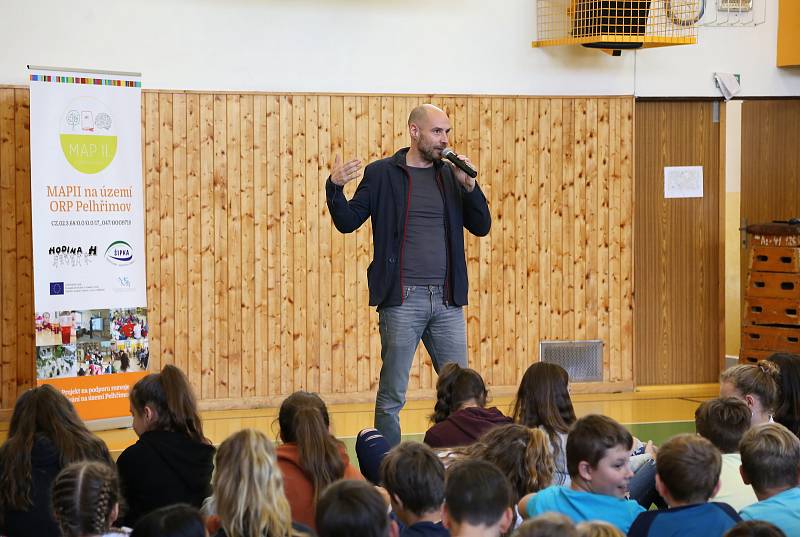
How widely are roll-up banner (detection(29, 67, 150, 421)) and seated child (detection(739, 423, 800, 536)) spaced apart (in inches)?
207

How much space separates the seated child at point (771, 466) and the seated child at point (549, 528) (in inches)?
41.7

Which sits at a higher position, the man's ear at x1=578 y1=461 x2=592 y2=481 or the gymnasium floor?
the man's ear at x1=578 y1=461 x2=592 y2=481

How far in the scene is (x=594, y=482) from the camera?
329 centimetres

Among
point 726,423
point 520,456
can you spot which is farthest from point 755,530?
point 726,423

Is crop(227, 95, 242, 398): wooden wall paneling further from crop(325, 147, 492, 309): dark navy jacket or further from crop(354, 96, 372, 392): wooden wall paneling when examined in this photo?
crop(325, 147, 492, 309): dark navy jacket

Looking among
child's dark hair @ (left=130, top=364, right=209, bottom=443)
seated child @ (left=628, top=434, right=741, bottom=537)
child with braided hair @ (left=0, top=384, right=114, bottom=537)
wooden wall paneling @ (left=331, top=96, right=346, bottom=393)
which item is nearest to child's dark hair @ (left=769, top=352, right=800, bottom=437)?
seated child @ (left=628, top=434, right=741, bottom=537)

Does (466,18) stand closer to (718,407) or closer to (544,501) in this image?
(718,407)

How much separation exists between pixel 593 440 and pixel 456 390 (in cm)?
117

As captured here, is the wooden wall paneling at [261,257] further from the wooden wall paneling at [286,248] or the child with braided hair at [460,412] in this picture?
the child with braided hair at [460,412]

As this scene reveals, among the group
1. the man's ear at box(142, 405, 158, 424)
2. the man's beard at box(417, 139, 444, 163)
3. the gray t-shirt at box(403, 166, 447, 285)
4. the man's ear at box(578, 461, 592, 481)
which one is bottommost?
the man's ear at box(578, 461, 592, 481)

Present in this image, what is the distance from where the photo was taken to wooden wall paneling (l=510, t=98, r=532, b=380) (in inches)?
346

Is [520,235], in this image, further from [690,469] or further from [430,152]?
[690,469]

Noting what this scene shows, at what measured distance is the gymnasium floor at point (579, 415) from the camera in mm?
7218

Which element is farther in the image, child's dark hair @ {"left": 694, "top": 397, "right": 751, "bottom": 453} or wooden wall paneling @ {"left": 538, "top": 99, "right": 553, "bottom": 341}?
wooden wall paneling @ {"left": 538, "top": 99, "right": 553, "bottom": 341}
